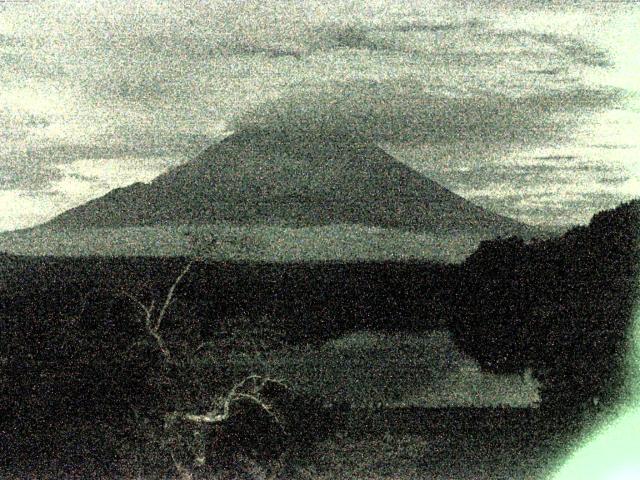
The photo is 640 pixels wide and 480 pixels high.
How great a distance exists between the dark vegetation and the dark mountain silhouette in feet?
4.48

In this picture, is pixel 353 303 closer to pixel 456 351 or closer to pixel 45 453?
pixel 456 351

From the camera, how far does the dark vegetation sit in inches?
334

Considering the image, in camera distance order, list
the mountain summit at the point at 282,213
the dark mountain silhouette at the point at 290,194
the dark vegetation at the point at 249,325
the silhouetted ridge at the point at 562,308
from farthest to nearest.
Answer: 1. the dark mountain silhouette at the point at 290,194
2. the mountain summit at the point at 282,213
3. the silhouetted ridge at the point at 562,308
4. the dark vegetation at the point at 249,325

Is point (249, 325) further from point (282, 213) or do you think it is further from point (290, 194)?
point (290, 194)

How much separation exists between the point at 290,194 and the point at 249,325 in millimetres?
4659

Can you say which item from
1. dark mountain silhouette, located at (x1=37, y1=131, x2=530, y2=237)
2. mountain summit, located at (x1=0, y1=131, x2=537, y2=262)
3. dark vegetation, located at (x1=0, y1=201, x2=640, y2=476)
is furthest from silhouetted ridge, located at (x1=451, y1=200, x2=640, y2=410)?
dark mountain silhouette, located at (x1=37, y1=131, x2=530, y2=237)

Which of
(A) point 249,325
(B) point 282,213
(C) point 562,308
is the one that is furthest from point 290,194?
(C) point 562,308

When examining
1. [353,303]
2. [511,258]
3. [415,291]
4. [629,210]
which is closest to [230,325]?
[353,303]

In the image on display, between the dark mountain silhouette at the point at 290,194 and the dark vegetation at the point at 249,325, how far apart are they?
1.37 metres

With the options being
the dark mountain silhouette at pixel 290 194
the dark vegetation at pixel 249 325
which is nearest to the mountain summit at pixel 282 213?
the dark mountain silhouette at pixel 290 194

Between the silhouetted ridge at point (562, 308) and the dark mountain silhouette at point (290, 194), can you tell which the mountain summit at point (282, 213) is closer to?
the dark mountain silhouette at point (290, 194)

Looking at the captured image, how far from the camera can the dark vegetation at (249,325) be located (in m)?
8.48

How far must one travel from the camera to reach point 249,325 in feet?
29.9

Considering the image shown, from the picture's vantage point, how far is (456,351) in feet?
33.0
